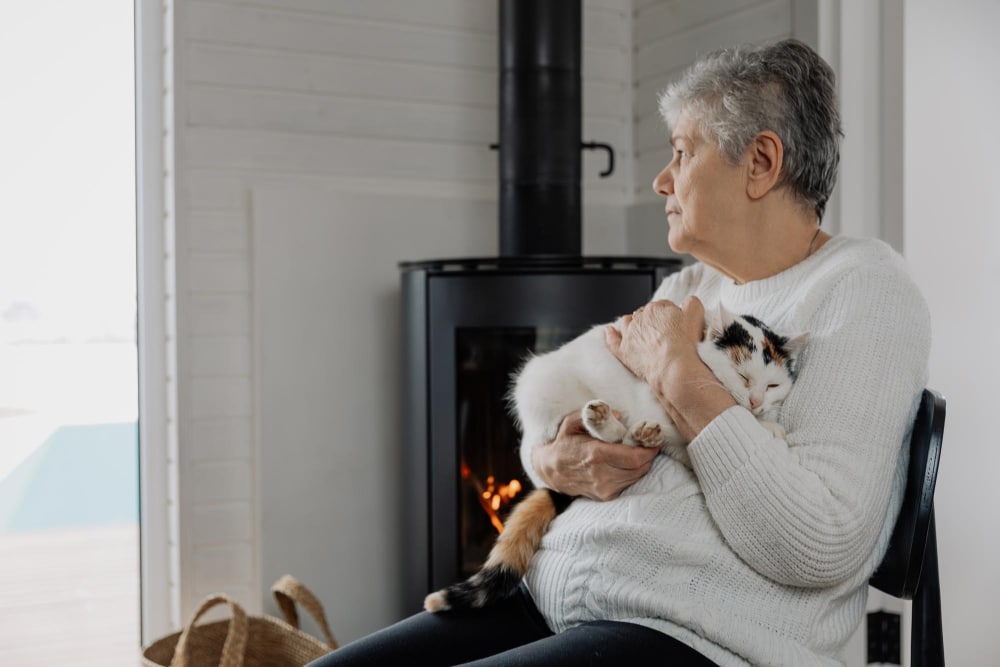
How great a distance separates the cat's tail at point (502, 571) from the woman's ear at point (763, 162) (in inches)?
21.0

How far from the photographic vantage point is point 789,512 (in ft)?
3.67

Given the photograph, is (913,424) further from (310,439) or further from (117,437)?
(117,437)

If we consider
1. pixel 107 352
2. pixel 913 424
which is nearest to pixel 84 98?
pixel 107 352

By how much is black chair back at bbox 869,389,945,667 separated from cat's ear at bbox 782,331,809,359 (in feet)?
0.53

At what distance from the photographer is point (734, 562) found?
119 centimetres

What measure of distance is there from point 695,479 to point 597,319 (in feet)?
3.28

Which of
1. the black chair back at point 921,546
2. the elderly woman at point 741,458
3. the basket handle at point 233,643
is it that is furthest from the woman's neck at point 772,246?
the basket handle at point 233,643

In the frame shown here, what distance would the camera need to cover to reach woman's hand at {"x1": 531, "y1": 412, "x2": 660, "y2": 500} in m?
1.27

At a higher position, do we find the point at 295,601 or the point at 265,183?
the point at 265,183

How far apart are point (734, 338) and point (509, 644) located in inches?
19.3

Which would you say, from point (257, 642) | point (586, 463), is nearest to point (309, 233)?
point (257, 642)

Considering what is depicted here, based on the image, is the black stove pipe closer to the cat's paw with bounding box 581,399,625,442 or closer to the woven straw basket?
the woven straw basket

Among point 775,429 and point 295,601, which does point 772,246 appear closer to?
point 775,429

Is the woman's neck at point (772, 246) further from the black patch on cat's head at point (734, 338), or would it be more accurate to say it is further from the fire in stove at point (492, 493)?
the fire in stove at point (492, 493)
